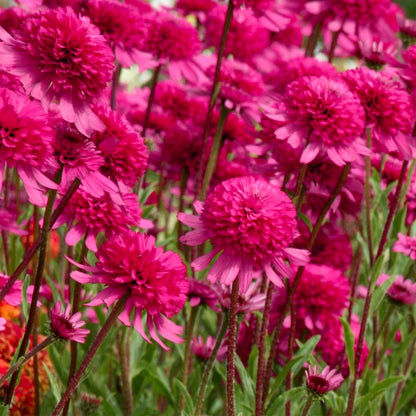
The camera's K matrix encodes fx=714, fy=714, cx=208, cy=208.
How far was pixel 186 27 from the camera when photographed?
1675 mm

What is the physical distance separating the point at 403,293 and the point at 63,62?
74cm

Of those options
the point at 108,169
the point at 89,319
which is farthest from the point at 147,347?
the point at 108,169

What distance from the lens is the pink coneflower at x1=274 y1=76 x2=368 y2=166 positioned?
41.7 inches

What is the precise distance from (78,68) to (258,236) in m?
0.31

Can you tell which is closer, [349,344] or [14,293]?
[14,293]

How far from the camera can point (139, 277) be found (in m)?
0.88

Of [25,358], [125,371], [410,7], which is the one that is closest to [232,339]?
[25,358]

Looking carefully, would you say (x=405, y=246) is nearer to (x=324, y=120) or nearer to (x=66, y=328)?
(x=324, y=120)

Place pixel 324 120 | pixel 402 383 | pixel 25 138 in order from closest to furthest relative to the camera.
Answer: pixel 25 138 → pixel 324 120 → pixel 402 383

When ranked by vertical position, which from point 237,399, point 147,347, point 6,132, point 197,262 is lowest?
point 147,347

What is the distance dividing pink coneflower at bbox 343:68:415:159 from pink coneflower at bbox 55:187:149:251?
1.32 ft

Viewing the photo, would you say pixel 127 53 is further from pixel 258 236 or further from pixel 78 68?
pixel 258 236

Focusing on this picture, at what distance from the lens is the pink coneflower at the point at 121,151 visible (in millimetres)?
965

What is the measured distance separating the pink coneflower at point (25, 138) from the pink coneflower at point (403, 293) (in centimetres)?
70
